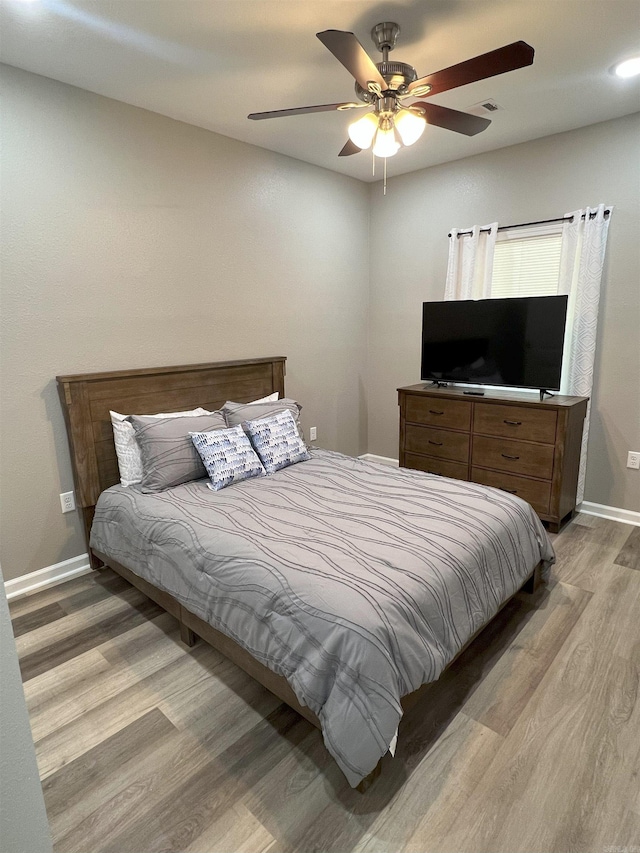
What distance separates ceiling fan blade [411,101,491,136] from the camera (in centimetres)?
214

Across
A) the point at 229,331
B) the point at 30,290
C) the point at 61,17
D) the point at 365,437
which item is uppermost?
the point at 61,17

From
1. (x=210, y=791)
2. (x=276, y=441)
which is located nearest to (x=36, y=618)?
(x=210, y=791)

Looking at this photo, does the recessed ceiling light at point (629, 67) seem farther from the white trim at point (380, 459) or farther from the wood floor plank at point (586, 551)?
the white trim at point (380, 459)

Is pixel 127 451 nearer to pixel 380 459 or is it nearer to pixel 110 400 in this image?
pixel 110 400

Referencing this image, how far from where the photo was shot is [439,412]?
12.6 ft

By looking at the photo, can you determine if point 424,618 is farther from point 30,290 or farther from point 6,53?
point 6,53

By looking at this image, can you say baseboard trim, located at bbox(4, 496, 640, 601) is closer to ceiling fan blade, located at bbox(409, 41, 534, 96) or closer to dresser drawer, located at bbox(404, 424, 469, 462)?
dresser drawer, located at bbox(404, 424, 469, 462)

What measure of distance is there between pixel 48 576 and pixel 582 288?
13.2 feet

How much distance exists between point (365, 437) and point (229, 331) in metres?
2.01

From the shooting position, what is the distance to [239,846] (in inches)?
55.7

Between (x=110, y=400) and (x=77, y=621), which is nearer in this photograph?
(x=77, y=621)

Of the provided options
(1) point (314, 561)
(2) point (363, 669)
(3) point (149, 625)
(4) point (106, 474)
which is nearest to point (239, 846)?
(2) point (363, 669)

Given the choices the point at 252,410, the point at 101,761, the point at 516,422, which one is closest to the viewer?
the point at 101,761

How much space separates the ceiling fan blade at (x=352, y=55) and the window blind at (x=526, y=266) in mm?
2218
